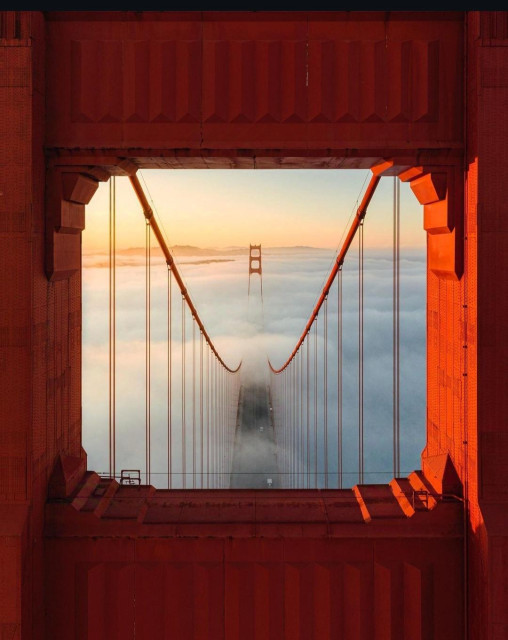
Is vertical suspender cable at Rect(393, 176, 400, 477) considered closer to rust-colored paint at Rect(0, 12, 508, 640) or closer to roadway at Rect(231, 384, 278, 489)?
rust-colored paint at Rect(0, 12, 508, 640)

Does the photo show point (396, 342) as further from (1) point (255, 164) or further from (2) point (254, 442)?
(2) point (254, 442)

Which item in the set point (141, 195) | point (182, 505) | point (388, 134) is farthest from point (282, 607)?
point (141, 195)

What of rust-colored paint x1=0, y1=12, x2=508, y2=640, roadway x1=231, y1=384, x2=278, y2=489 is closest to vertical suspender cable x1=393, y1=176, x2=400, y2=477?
rust-colored paint x1=0, y1=12, x2=508, y2=640

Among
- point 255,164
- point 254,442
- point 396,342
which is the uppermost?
point 255,164

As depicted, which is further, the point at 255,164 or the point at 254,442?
the point at 254,442

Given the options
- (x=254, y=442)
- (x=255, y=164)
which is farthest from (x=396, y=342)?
(x=254, y=442)

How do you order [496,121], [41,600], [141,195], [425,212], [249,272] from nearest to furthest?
[496,121] < [41,600] < [425,212] < [141,195] < [249,272]

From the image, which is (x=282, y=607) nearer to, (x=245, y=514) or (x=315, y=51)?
(x=245, y=514)

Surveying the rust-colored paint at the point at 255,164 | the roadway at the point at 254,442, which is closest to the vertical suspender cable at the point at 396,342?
the rust-colored paint at the point at 255,164

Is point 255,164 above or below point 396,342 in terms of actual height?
above
